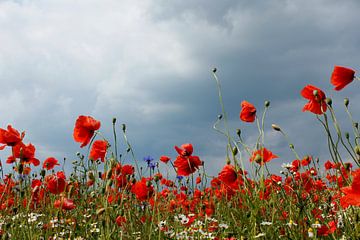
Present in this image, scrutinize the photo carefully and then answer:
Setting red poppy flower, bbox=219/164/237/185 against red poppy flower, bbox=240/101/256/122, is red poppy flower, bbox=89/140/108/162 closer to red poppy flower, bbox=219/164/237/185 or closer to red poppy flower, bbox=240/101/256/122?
red poppy flower, bbox=219/164/237/185

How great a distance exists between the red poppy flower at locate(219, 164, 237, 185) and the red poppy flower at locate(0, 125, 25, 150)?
63.7 inches

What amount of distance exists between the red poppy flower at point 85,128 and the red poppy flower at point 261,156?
3.94 feet

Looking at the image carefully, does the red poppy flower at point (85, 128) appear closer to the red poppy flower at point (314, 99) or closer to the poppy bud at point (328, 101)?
the red poppy flower at point (314, 99)

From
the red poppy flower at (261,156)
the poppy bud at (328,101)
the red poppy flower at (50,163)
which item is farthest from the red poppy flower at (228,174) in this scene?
the red poppy flower at (50,163)

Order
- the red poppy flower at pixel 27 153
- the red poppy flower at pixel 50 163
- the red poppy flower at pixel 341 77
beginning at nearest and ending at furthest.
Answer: the red poppy flower at pixel 341 77 → the red poppy flower at pixel 27 153 → the red poppy flower at pixel 50 163

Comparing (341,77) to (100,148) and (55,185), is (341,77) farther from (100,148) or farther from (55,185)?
(55,185)

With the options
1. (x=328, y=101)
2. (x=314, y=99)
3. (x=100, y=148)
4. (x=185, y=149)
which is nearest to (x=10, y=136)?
(x=100, y=148)

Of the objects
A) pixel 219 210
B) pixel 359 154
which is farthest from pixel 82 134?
pixel 219 210

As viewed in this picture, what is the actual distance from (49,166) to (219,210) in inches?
79.4

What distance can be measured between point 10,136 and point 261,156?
1938 millimetres

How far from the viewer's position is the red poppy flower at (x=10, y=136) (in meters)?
3.48

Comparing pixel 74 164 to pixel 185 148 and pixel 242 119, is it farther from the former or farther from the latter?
pixel 242 119

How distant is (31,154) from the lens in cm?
402

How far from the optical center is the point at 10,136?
348cm
